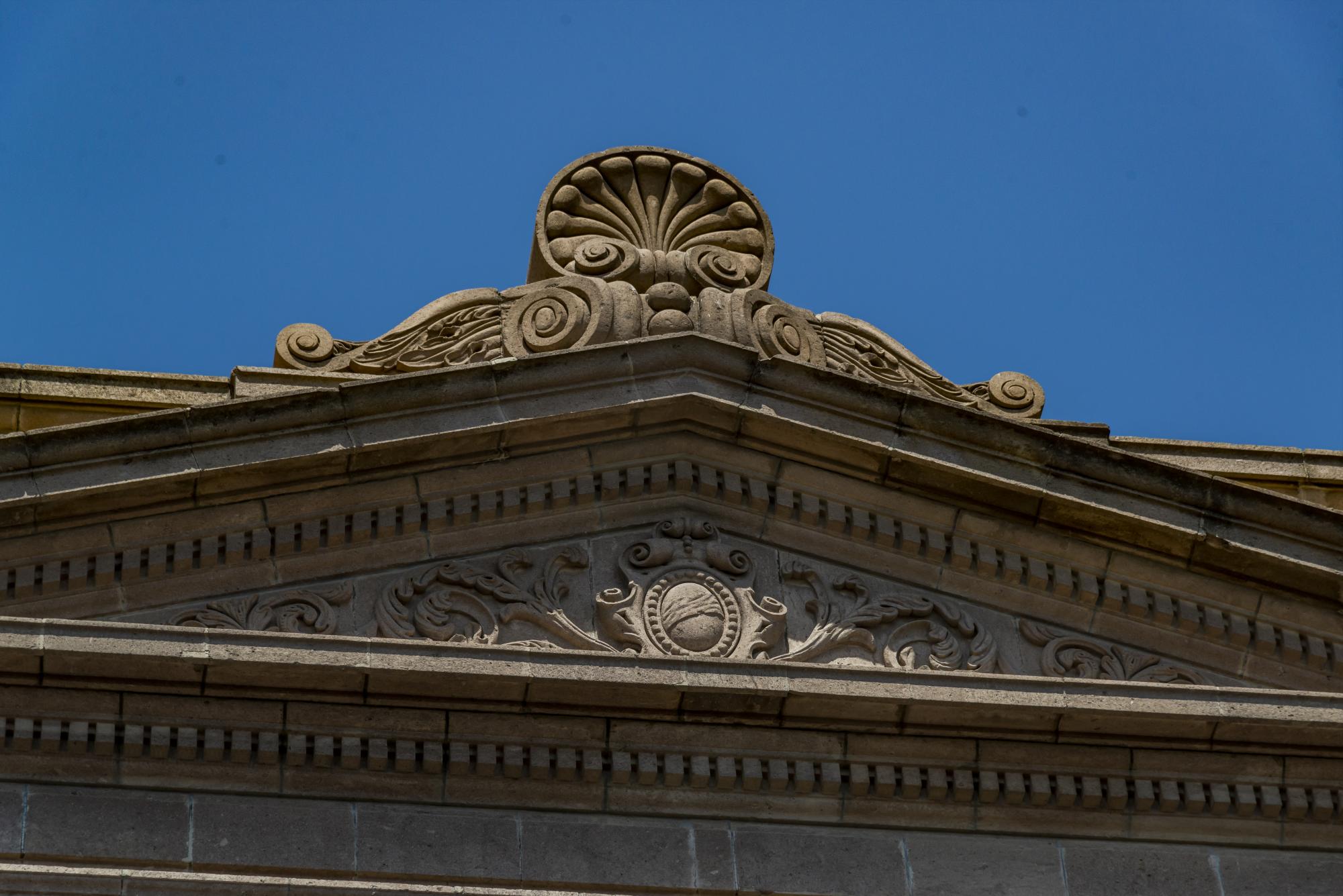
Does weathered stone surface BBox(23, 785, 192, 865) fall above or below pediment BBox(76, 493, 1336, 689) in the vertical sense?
below

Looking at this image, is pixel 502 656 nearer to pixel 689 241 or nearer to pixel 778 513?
pixel 778 513

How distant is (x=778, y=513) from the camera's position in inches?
650

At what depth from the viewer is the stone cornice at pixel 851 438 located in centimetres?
1612

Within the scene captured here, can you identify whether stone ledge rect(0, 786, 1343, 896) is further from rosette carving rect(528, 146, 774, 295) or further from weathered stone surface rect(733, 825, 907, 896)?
rosette carving rect(528, 146, 774, 295)

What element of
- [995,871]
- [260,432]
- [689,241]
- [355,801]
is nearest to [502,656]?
[355,801]

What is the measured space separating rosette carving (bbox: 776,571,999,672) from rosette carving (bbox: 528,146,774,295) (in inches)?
104

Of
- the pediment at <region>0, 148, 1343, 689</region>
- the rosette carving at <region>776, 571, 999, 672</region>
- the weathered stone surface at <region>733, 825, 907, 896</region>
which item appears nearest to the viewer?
the weathered stone surface at <region>733, 825, 907, 896</region>

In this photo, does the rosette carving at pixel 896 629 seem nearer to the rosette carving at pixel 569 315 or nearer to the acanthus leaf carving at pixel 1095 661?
the acanthus leaf carving at pixel 1095 661

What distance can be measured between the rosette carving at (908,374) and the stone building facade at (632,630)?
0.13 meters

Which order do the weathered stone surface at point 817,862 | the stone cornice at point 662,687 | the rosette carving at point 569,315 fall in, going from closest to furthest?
the stone cornice at point 662,687 → the weathered stone surface at point 817,862 → the rosette carving at point 569,315

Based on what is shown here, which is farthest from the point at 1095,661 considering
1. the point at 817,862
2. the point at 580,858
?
the point at 580,858

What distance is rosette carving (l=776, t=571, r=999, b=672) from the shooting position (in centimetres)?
1595

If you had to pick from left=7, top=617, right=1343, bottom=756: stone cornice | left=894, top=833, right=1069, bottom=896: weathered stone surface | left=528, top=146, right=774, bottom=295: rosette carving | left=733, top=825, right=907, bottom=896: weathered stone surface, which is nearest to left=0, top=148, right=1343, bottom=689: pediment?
left=7, top=617, right=1343, bottom=756: stone cornice

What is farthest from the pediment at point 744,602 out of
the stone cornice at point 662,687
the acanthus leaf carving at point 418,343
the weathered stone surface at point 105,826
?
the acanthus leaf carving at point 418,343
